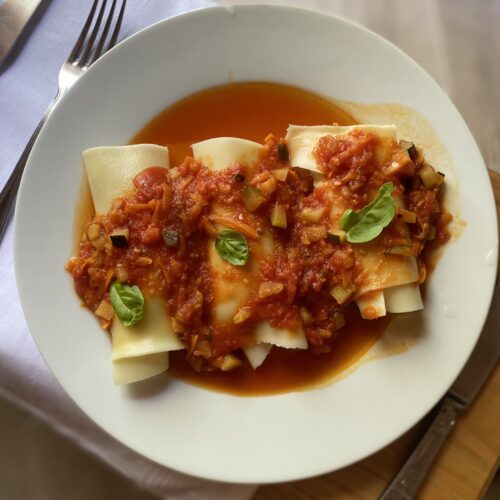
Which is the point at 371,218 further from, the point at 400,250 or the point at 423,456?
the point at 423,456

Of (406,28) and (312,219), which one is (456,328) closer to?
(312,219)

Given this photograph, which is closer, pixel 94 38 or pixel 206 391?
pixel 206 391

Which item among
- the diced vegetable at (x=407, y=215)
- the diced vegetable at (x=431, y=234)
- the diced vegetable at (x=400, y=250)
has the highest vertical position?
the diced vegetable at (x=407, y=215)

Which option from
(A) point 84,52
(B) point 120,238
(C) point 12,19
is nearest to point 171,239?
(B) point 120,238

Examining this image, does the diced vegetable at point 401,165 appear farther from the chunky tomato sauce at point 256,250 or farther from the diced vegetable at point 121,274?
the diced vegetable at point 121,274

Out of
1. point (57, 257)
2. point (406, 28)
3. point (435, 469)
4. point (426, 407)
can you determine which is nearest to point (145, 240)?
point (57, 257)

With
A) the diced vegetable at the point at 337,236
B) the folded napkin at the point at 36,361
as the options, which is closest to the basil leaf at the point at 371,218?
the diced vegetable at the point at 337,236
